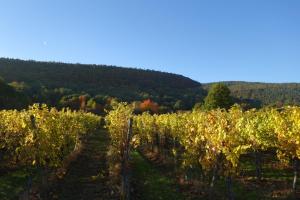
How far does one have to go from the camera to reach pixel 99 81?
148m

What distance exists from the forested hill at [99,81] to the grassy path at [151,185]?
73051mm

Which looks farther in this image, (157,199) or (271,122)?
(271,122)

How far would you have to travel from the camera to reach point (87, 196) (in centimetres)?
2000

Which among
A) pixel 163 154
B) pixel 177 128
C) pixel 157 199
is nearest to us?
pixel 157 199

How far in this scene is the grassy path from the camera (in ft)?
66.0

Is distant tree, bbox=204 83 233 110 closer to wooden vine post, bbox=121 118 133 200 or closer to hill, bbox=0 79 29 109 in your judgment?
hill, bbox=0 79 29 109

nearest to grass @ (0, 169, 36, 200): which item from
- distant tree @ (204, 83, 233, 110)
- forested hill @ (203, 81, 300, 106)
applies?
distant tree @ (204, 83, 233, 110)

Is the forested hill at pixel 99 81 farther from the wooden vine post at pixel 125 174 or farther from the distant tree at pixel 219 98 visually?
the wooden vine post at pixel 125 174

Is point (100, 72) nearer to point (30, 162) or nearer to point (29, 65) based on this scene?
point (29, 65)

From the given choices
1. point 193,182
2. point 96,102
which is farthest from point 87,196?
point 96,102

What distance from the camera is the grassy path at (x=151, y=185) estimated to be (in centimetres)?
2012

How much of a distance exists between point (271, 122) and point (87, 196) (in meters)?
12.5

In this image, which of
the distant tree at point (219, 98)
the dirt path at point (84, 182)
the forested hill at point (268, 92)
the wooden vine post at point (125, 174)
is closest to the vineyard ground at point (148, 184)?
the dirt path at point (84, 182)

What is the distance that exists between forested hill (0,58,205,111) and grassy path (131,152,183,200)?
2876 inches
